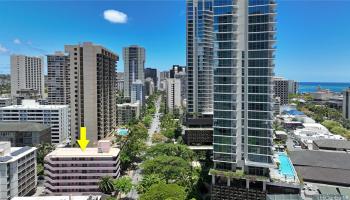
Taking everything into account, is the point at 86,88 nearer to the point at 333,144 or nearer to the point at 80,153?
the point at 80,153

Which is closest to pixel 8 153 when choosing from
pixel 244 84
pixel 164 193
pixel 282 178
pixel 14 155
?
pixel 14 155

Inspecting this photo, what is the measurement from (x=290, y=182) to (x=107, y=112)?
5043cm

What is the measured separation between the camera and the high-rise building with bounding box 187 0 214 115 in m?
76.6

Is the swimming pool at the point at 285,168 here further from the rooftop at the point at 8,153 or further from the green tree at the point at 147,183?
the rooftop at the point at 8,153

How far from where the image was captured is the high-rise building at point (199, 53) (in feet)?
251

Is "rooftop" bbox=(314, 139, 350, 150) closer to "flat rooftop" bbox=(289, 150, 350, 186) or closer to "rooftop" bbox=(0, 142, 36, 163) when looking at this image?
"flat rooftop" bbox=(289, 150, 350, 186)

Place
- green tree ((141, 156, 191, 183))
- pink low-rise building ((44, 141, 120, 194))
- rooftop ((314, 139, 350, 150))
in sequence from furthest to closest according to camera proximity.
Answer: rooftop ((314, 139, 350, 150)) < green tree ((141, 156, 191, 183)) < pink low-rise building ((44, 141, 120, 194))

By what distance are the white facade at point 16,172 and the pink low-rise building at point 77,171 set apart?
7.88 ft

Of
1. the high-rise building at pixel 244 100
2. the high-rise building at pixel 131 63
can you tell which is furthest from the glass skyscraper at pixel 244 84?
the high-rise building at pixel 131 63

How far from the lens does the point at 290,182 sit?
3706 centimetres

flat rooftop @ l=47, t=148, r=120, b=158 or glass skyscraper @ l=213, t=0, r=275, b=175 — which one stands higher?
glass skyscraper @ l=213, t=0, r=275, b=175

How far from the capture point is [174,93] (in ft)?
417

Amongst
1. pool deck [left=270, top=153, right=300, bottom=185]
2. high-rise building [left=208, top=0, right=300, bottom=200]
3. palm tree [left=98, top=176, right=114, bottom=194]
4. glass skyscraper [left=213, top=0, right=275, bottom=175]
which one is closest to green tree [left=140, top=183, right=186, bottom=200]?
high-rise building [left=208, top=0, right=300, bottom=200]

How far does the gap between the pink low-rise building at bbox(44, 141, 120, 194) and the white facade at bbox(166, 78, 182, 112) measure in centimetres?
7968
